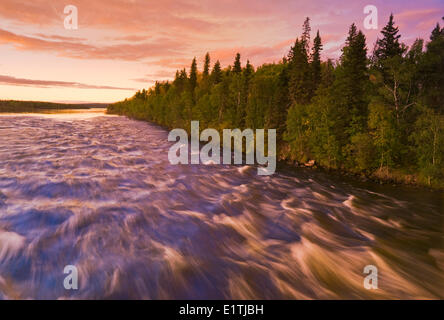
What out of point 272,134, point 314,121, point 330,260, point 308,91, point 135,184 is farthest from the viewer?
point 308,91

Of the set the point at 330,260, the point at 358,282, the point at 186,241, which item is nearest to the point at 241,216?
the point at 186,241

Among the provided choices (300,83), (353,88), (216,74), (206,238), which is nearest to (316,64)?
(300,83)

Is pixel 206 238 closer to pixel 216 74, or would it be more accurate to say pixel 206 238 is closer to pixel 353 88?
pixel 353 88

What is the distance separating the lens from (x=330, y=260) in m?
8.53

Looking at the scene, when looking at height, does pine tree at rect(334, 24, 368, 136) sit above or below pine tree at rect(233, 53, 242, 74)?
below

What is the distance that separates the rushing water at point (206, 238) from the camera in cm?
693

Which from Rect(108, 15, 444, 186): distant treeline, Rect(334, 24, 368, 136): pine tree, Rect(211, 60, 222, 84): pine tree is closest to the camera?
Rect(108, 15, 444, 186): distant treeline

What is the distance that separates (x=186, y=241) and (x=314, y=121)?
2638cm

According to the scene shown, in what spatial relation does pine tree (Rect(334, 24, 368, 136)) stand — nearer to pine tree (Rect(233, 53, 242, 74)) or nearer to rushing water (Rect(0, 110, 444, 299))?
rushing water (Rect(0, 110, 444, 299))

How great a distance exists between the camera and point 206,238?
31.9ft

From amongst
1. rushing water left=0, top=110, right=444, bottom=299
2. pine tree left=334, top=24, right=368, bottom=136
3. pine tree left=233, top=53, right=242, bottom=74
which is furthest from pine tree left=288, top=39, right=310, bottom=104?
pine tree left=233, top=53, right=242, bottom=74

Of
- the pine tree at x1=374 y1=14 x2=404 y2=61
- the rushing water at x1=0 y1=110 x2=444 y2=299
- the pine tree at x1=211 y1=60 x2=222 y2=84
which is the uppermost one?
the pine tree at x1=211 y1=60 x2=222 y2=84

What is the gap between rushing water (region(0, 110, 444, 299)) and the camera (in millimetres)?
6926
